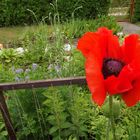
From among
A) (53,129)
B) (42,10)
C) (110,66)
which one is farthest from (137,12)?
(110,66)

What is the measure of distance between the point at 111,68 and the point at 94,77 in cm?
6

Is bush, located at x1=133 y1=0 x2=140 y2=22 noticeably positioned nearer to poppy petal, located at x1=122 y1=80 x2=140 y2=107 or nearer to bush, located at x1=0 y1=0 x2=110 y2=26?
bush, located at x1=0 y1=0 x2=110 y2=26

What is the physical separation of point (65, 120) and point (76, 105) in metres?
0.21

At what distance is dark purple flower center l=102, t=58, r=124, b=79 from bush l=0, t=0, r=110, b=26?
11049 millimetres

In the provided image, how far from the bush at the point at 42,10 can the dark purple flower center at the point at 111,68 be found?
36.2 feet

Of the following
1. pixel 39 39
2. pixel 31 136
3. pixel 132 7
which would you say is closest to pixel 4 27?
pixel 132 7

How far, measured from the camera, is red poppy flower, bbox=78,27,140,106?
108 cm

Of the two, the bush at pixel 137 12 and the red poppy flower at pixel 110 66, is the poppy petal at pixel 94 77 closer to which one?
the red poppy flower at pixel 110 66

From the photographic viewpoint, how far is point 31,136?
3.06 metres

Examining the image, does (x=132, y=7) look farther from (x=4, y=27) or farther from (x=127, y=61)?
(x=127, y=61)

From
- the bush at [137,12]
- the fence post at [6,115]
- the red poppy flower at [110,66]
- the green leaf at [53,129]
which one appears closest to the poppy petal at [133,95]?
the red poppy flower at [110,66]

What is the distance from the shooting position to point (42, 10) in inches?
488

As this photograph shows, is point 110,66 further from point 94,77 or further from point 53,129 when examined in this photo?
point 53,129

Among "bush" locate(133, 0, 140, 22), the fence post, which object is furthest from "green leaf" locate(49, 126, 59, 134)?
"bush" locate(133, 0, 140, 22)
